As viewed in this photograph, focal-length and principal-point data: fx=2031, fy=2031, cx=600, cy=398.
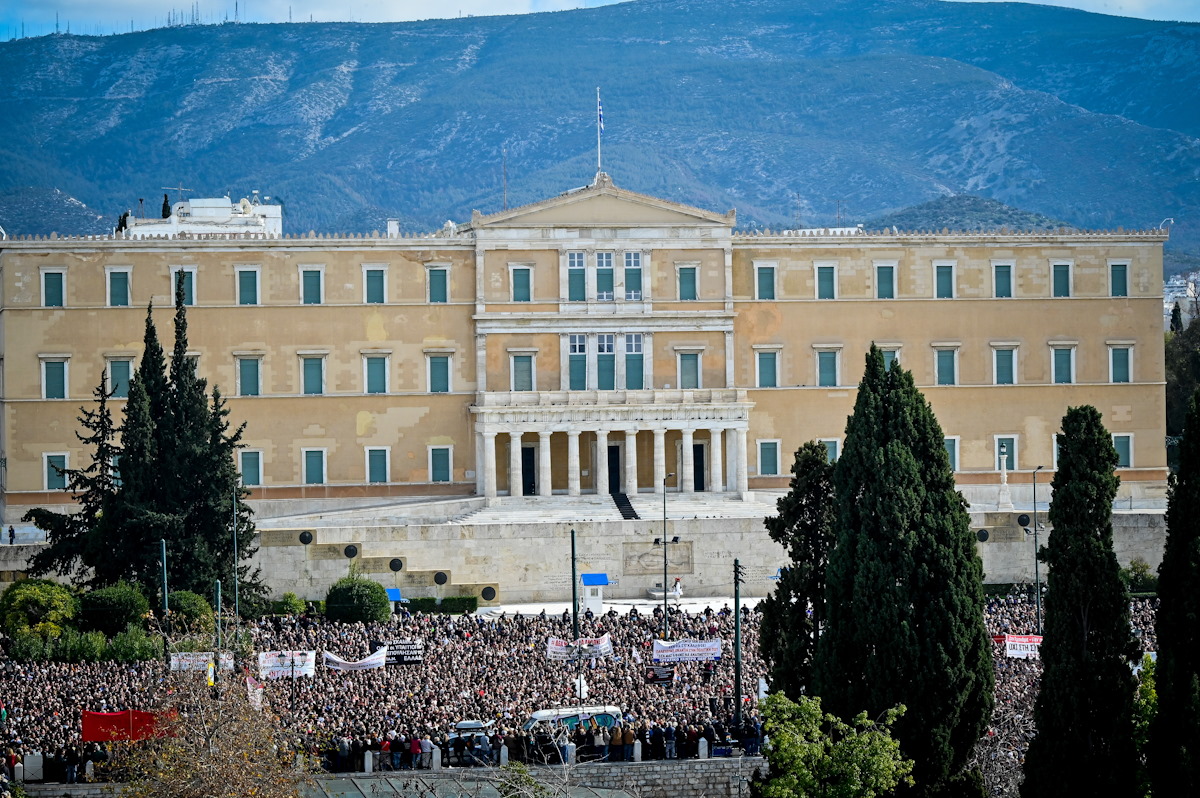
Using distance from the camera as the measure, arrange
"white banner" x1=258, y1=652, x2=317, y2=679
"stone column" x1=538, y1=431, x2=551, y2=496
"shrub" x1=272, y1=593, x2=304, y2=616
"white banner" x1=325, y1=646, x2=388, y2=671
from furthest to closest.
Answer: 1. "stone column" x1=538, y1=431, x2=551, y2=496
2. "shrub" x1=272, y1=593, x2=304, y2=616
3. "white banner" x1=325, y1=646, x2=388, y2=671
4. "white banner" x1=258, y1=652, x2=317, y2=679

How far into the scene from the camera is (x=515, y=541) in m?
55.2

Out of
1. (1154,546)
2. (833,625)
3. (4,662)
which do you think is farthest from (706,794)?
(1154,546)

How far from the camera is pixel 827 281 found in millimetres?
65062

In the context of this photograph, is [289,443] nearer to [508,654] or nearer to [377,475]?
[377,475]

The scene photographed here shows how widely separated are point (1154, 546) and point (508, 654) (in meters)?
21.8

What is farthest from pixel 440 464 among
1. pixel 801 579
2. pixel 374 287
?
pixel 801 579

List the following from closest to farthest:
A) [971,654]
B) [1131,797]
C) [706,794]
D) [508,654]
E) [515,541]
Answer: [1131,797] < [971,654] < [706,794] < [508,654] < [515,541]

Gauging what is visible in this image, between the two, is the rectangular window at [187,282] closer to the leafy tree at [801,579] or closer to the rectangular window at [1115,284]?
the leafy tree at [801,579]

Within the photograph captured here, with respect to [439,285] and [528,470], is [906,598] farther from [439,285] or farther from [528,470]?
[439,285]

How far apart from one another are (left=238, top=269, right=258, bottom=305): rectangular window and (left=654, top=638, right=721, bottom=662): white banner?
25419 millimetres

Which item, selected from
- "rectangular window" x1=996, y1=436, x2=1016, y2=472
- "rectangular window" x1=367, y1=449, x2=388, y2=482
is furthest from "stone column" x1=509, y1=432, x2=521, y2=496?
"rectangular window" x1=996, y1=436, x2=1016, y2=472

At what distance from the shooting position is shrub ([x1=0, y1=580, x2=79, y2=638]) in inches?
1866

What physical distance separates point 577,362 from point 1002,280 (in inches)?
554

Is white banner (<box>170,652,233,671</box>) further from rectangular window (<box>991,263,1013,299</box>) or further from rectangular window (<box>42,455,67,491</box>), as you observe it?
rectangular window (<box>991,263,1013,299</box>)
